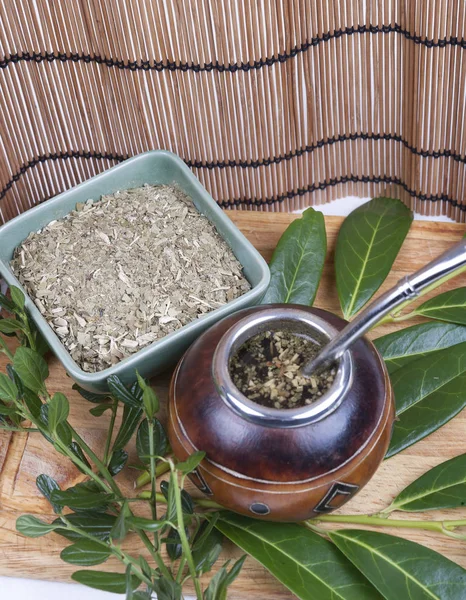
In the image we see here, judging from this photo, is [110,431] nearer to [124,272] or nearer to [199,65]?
[124,272]

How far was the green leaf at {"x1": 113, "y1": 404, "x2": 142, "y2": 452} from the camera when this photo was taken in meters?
0.93

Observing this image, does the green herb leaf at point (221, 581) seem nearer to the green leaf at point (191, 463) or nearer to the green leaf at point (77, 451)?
the green leaf at point (191, 463)

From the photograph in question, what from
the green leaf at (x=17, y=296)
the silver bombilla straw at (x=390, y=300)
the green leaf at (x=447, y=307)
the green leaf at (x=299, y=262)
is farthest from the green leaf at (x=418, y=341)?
the green leaf at (x=17, y=296)

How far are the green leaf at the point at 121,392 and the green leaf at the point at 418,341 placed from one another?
1.06 feet

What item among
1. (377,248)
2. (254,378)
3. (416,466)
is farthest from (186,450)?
(377,248)

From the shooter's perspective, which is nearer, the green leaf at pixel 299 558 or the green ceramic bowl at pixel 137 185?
the green leaf at pixel 299 558

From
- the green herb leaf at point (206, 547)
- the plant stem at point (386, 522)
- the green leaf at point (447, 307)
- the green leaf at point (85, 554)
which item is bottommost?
the plant stem at point (386, 522)

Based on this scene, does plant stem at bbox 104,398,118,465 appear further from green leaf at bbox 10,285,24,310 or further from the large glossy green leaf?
the large glossy green leaf

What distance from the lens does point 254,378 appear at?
84 cm

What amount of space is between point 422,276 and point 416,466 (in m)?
0.33

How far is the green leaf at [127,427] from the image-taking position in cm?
93

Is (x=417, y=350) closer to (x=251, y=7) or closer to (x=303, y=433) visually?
(x=303, y=433)

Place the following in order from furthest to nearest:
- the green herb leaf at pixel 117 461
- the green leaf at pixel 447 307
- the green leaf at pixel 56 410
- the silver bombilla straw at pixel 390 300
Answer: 1. the green leaf at pixel 447 307
2. the green herb leaf at pixel 117 461
3. the green leaf at pixel 56 410
4. the silver bombilla straw at pixel 390 300

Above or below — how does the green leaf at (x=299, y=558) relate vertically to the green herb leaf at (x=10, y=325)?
below
